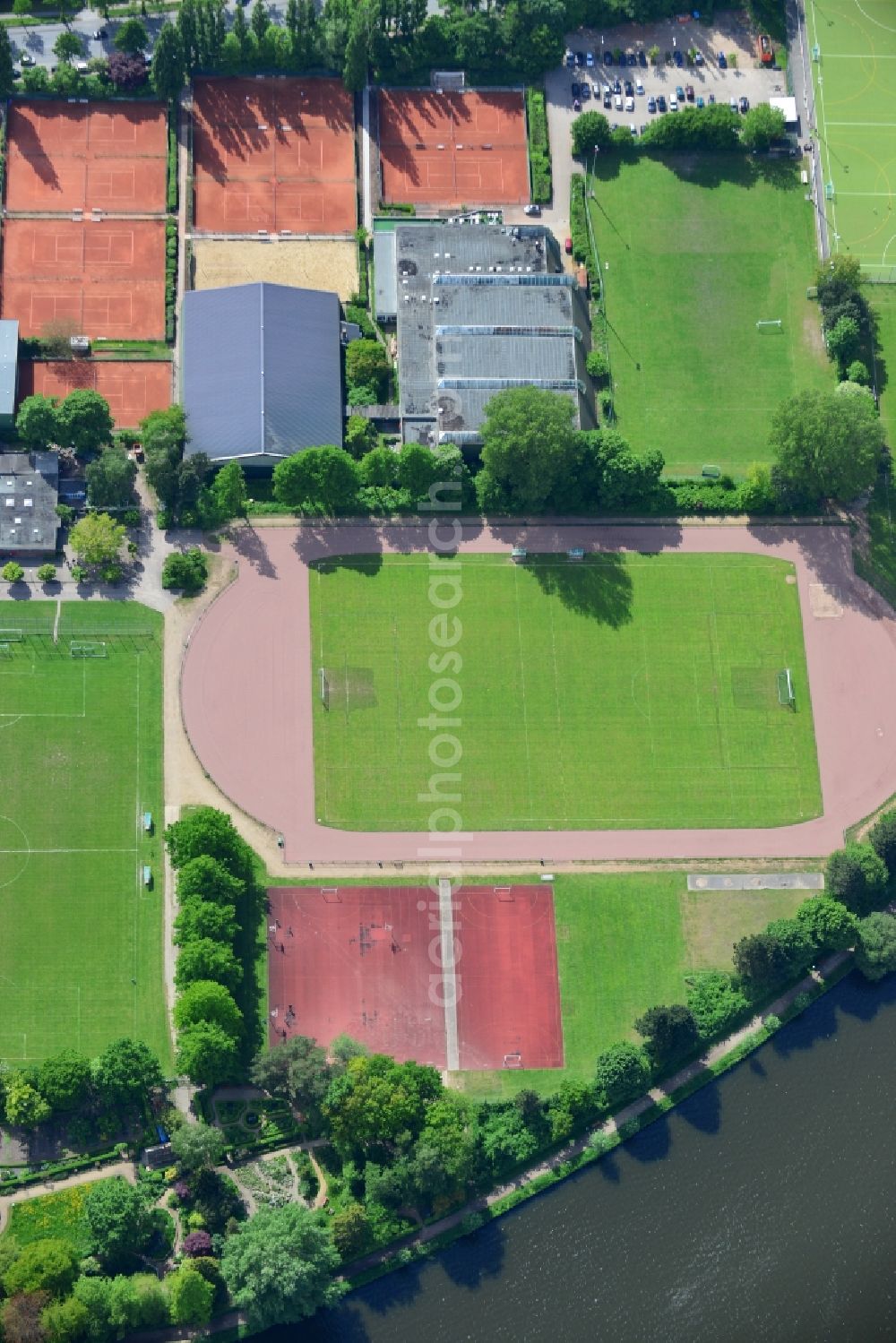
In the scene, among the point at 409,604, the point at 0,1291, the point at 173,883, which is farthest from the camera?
the point at 409,604

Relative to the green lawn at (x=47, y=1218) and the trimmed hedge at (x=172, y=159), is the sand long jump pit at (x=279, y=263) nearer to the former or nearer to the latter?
the trimmed hedge at (x=172, y=159)

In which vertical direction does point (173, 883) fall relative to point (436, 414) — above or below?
below

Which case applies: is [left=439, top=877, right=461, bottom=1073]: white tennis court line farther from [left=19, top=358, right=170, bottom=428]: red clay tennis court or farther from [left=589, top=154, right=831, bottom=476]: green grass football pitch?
[left=19, top=358, right=170, bottom=428]: red clay tennis court

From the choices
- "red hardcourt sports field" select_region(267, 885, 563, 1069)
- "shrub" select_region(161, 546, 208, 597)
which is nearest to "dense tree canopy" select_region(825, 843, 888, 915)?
"red hardcourt sports field" select_region(267, 885, 563, 1069)

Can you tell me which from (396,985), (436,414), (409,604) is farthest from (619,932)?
(436,414)

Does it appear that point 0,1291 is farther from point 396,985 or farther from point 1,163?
point 1,163

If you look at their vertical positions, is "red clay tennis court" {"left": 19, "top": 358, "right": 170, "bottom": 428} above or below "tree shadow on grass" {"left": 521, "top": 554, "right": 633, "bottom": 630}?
above

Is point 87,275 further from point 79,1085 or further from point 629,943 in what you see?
point 629,943
